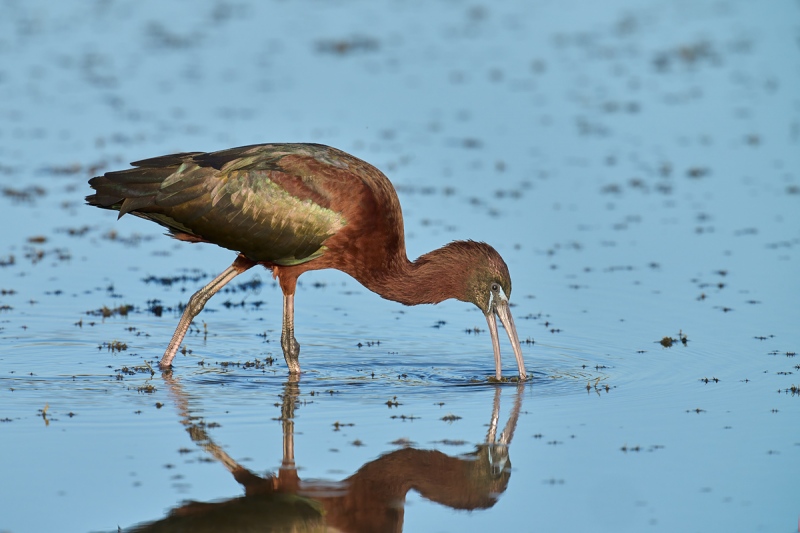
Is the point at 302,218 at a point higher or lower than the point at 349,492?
higher

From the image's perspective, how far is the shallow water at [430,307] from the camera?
24.8 ft

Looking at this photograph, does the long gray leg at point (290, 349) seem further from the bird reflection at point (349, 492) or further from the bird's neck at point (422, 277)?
the bird reflection at point (349, 492)

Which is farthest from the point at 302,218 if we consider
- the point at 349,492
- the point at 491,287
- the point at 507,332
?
the point at 349,492

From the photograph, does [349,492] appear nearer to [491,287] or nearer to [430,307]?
[491,287]

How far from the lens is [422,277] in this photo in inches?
399

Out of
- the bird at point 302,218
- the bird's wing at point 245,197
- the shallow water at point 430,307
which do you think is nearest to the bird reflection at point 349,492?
the shallow water at point 430,307

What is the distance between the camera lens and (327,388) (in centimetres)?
959

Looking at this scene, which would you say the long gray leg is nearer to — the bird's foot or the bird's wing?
the bird's foot

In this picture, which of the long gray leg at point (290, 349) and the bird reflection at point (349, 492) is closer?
the bird reflection at point (349, 492)

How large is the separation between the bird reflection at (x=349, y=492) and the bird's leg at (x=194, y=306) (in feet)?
5.20

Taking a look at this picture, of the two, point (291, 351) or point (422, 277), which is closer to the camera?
point (291, 351)

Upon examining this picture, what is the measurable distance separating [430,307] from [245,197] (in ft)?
9.73

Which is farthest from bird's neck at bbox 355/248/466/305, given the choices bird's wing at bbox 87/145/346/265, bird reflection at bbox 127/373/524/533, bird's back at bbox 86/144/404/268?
bird reflection at bbox 127/373/524/533

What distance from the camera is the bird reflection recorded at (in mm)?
7000
